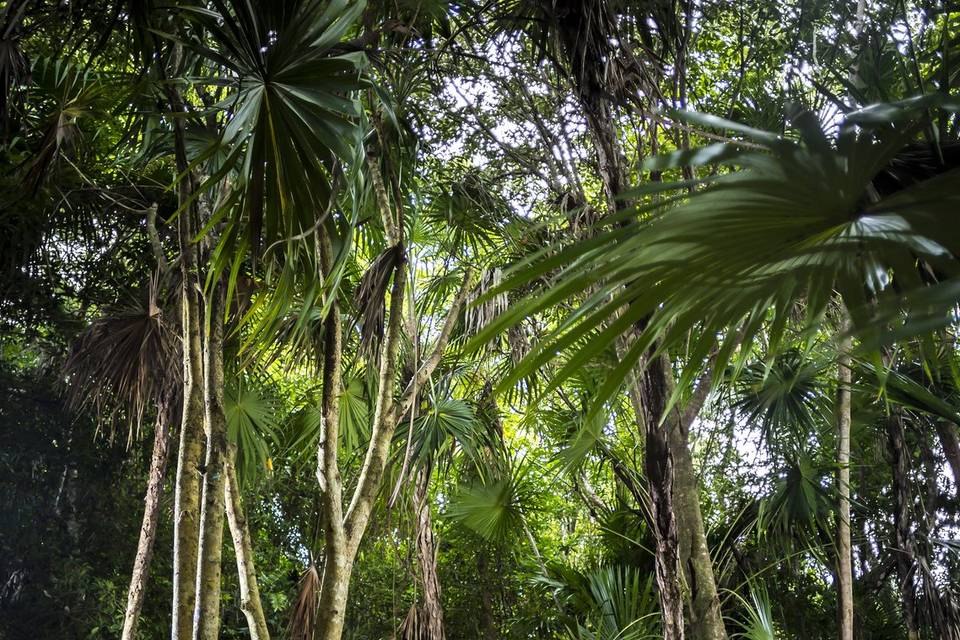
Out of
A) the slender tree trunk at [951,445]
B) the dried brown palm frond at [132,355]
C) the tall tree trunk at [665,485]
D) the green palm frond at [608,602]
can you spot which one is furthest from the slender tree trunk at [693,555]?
the slender tree trunk at [951,445]

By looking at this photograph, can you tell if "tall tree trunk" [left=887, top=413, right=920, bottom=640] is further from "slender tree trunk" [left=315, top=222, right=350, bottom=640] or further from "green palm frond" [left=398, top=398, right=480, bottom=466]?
"slender tree trunk" [left=315, top=222, right=350, bottom=640]

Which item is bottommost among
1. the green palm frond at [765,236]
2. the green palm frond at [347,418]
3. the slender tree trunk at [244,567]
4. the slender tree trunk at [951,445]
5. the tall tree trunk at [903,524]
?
the green palm frond at [765,236]

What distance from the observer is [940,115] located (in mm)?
1137

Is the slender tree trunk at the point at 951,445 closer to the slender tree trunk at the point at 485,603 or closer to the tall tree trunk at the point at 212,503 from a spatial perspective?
the slender tree trunk at the point at 485,603

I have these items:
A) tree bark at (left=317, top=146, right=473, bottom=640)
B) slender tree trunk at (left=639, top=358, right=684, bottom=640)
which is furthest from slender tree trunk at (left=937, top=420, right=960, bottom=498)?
tree bark at (left=317, top=146, right=473, bottom=640)

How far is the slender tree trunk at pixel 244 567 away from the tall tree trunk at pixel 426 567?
1.16 meters

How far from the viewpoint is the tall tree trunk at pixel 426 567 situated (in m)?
3.46

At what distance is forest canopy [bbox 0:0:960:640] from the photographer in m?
0.78

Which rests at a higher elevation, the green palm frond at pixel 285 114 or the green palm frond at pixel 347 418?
the green palm frond at pixel 347 418

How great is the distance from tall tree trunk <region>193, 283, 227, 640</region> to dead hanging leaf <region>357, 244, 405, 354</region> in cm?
42

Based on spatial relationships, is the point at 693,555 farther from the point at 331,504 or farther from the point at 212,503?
the point at 212,503

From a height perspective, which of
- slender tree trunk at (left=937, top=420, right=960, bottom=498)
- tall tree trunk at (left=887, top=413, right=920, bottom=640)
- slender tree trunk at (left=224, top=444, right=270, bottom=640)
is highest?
slender tree trunk at (left=937, top=420, right=960, bottom=498)

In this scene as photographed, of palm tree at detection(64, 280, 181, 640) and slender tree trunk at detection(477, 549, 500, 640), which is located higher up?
palm tree at detection(64, 280, 181, 640)

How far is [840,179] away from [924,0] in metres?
1.85
